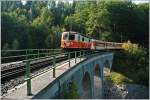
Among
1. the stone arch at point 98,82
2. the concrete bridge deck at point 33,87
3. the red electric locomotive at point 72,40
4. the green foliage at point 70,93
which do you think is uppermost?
the red electric locomotive at point 72,40

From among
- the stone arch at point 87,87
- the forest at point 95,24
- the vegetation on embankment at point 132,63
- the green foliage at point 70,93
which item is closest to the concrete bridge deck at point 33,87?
the green foliage at point 70,93

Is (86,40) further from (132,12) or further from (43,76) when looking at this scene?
(132,12)

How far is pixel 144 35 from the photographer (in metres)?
86.7

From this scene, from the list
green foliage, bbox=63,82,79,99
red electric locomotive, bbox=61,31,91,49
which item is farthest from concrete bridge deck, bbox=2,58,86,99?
red electric locomotive, bbox=61,31,91,49

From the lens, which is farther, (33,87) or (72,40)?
(72,40)

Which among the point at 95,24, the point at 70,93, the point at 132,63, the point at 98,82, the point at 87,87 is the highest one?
the point at 95,24

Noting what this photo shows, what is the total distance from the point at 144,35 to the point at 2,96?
78392 mm

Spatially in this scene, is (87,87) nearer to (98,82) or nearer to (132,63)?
(98,82)

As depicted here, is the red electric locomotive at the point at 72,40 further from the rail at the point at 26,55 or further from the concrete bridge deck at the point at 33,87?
the concrete bridge deck at the point at 33,87

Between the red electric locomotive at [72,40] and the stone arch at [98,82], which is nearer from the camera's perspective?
the red electric locomotive at [72,40]

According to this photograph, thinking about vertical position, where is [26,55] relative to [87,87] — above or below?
above

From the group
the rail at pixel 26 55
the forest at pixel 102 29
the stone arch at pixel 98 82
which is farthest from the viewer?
the forest at pixel 102 29

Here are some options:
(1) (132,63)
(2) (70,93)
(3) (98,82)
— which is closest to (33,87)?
(2) (70,93)

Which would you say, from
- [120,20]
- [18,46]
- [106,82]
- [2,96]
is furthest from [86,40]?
[120,20]
